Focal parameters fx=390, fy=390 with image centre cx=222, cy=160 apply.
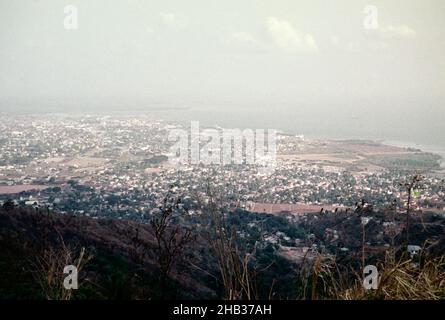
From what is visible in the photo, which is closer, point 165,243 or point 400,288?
point 400,288

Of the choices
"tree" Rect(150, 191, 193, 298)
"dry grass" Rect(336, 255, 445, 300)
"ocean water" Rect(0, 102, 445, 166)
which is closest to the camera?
"dry grass" Rect(336, 255, 445, 300)

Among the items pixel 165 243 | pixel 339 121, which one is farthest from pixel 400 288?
pixel 339 121

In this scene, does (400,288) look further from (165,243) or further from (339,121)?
(339,121)

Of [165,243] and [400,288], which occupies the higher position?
[400,288]

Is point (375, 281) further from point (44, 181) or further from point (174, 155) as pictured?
point (174, 155)

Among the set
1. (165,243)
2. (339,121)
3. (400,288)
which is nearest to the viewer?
(400,288)

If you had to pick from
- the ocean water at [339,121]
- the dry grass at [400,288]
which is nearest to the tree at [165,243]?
the dry grass at [400,288]

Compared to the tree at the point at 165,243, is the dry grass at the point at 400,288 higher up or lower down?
higher up

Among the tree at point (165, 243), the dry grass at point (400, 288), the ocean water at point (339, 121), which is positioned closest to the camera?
the dry grass at point (400, 288)

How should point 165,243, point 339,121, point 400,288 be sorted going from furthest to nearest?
point 339,121, point 165,243, point 400,288

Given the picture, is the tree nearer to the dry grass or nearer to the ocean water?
the dry grass

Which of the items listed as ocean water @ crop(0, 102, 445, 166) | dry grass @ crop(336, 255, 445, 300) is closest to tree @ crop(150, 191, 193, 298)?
dry grass @ crop(336, 255, 445, 300)

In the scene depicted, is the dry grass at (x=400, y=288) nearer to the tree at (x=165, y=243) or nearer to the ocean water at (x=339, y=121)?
the tree at (x=165, y=243)
